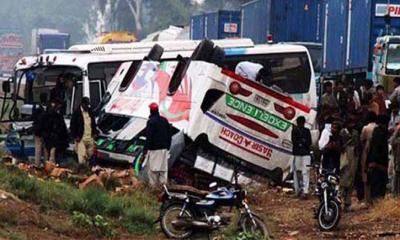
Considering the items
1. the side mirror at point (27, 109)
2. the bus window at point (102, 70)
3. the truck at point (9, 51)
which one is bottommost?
the truck at point (9, 51)

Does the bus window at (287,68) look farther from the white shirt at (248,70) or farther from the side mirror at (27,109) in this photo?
the side mirror at (27,109)

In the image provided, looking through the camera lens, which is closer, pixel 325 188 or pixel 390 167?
pixel 325 188

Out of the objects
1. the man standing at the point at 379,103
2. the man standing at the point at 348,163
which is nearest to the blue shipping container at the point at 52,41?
the man standing at the point at 379,103

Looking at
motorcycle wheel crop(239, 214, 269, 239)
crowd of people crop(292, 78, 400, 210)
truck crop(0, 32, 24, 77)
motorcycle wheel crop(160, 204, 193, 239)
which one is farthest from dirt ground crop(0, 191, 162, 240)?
truck crop(0, 32, 24, 77)

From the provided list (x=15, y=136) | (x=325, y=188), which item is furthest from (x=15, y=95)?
(x=325, y=188)

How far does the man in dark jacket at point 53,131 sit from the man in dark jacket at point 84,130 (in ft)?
1.42

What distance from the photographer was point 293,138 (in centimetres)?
1856

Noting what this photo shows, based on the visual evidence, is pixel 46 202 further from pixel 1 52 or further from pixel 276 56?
pixel 1 52

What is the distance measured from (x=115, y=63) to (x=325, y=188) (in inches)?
437

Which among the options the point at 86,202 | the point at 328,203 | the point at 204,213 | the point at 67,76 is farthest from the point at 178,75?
the point at 204,213

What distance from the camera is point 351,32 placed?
1192 inches

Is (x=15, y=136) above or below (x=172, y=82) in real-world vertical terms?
below

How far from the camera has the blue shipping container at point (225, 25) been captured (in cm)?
4838

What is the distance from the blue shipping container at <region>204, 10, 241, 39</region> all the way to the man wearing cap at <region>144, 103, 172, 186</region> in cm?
3002
